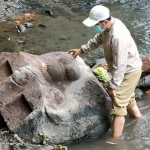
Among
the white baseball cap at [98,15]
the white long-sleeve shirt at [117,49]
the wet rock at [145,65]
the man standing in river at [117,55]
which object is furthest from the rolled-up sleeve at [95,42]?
the wet rock at [145,65]

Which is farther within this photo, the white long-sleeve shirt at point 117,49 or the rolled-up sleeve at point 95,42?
the rolled-up sleeve at point 95,42

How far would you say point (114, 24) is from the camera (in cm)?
454

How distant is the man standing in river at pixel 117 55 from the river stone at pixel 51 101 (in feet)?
0.71

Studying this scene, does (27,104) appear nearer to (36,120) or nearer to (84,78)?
(36,120)

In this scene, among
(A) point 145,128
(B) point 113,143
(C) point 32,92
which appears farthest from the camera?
(A) point 145,128

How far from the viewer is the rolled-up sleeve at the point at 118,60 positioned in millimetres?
4402

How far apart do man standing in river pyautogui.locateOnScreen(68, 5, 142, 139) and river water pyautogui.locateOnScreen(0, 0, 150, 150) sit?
0.98 m

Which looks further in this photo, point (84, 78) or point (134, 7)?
point (134, 7)

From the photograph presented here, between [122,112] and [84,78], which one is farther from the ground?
[84,78]

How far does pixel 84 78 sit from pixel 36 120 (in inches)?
38.7

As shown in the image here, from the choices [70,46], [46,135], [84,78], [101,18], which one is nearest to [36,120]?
[46,135]

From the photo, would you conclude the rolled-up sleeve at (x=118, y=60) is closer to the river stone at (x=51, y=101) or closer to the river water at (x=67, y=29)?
the river stone at (x=51, y=101)

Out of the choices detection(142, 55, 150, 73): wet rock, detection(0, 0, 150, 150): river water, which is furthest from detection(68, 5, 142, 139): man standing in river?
detection(142, 55, 150, 73): wet rock

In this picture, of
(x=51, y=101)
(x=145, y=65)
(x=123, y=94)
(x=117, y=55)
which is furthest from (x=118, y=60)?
(x=145, y=65)
